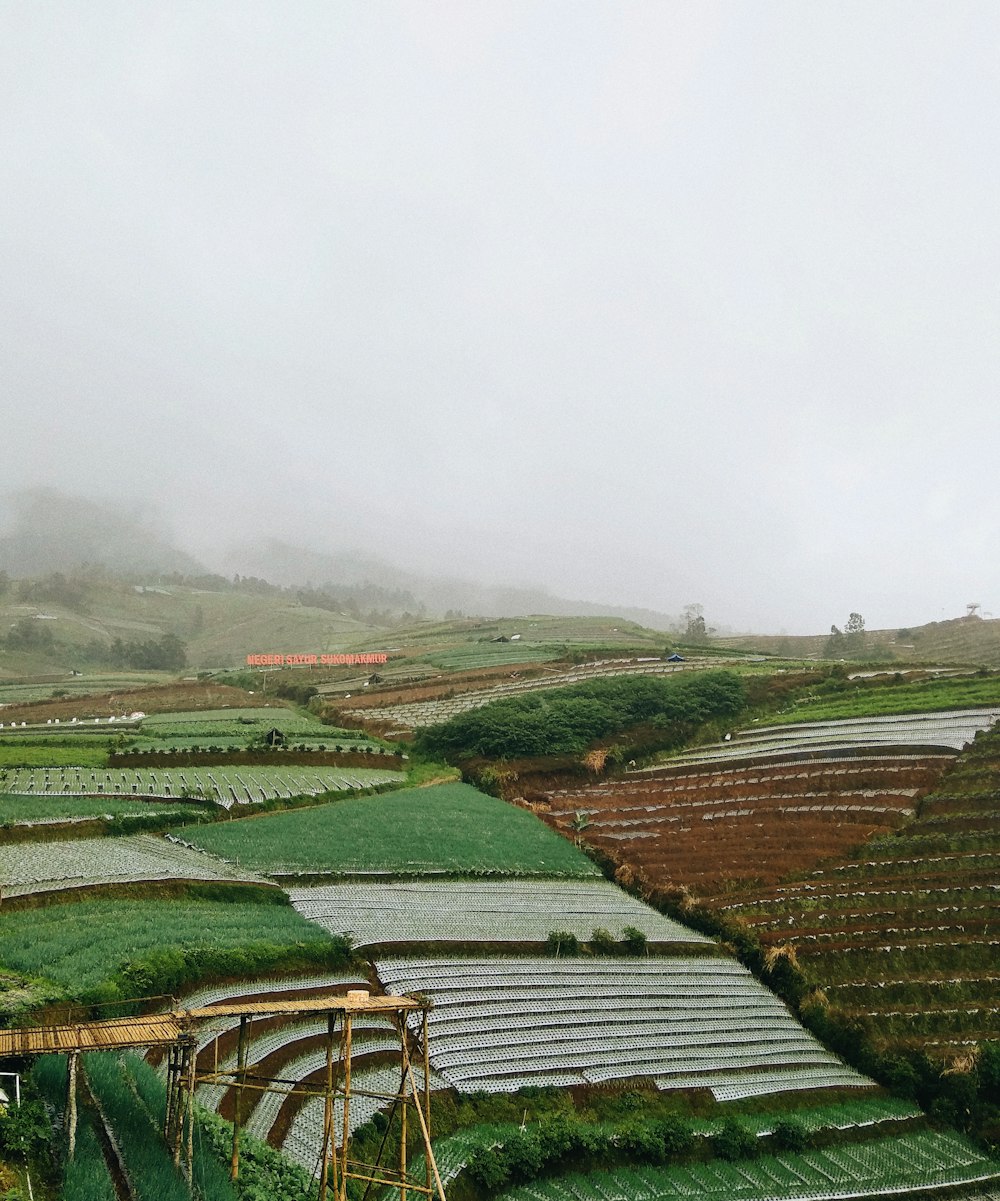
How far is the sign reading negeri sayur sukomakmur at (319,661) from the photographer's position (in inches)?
4139

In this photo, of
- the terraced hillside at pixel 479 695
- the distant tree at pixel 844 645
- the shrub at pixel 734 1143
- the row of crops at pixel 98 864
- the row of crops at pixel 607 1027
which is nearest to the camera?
the shrub at pixel 734 1143

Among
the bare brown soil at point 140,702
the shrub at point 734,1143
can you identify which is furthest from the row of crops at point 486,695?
the shrub at point 734,1143

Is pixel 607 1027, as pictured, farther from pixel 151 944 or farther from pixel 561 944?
pixel 151 944

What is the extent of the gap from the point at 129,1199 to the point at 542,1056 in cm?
1248

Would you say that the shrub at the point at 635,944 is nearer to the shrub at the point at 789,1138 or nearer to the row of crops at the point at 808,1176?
the shrub at the point at 789,1138

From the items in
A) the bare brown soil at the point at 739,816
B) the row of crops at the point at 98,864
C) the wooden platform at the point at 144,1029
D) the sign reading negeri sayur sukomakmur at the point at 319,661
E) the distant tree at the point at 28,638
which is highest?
the distant tree at the point at 28,638

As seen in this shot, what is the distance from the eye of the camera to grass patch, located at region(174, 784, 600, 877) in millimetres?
33219

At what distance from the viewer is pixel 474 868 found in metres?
34.9

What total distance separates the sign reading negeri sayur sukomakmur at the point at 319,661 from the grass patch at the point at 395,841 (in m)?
61.1

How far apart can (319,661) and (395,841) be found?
2937 inches

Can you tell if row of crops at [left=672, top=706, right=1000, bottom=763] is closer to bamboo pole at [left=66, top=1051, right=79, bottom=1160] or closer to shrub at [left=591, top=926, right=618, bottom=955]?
shrub at [left=591, top=926, right=618, bottom=955]

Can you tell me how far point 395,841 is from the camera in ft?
119

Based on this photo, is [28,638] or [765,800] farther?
[28,638]

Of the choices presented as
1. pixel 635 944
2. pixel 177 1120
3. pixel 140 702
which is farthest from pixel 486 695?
pixel 177 1120
